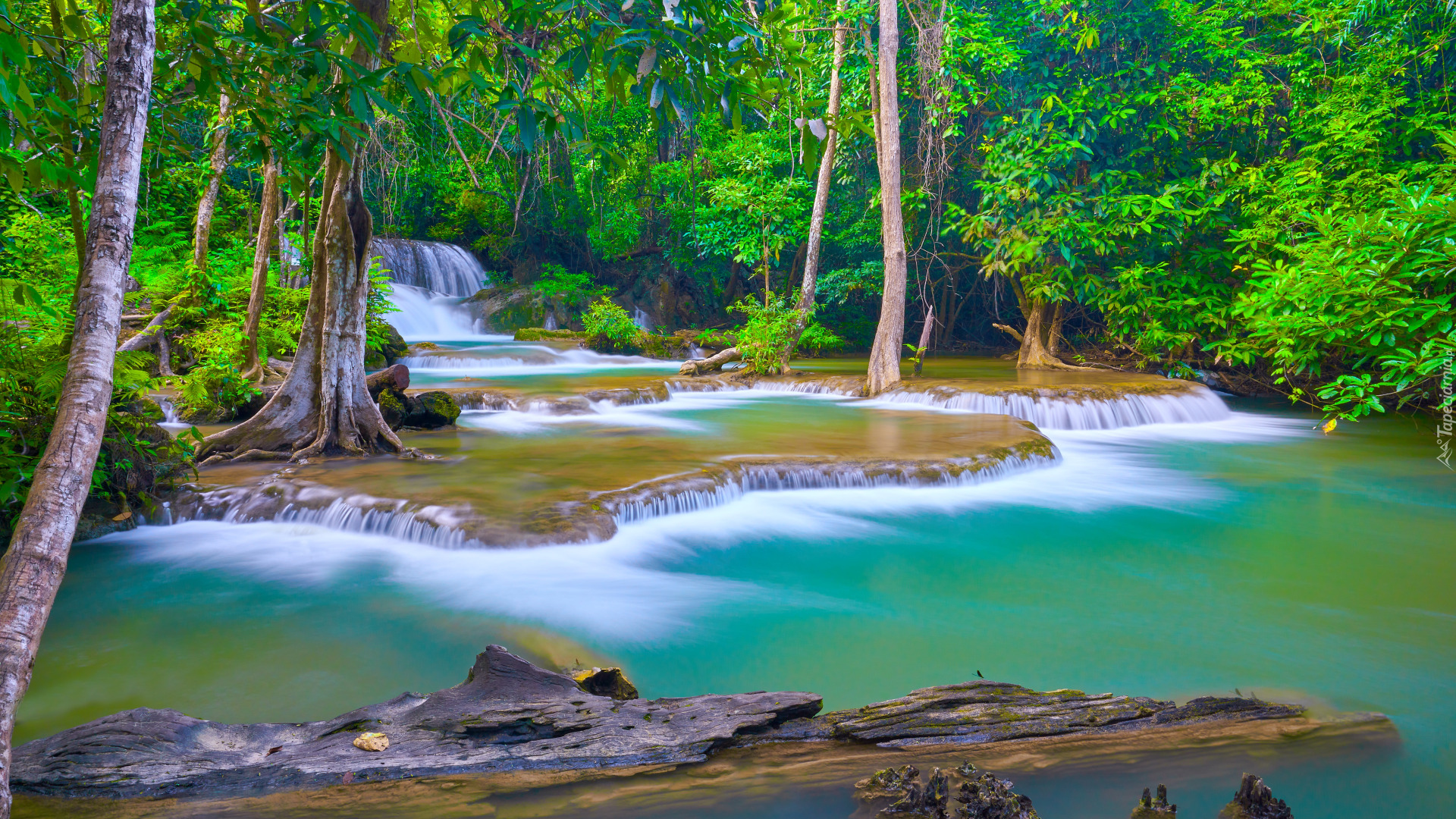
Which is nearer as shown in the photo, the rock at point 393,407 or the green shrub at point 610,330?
the rock at point 393,407

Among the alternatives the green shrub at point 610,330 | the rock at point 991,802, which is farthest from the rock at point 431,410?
the green shrub at point 610,330

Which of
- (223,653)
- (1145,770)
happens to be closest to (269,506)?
(223,653)

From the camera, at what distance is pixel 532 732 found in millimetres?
2824

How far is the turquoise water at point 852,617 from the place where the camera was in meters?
3.23

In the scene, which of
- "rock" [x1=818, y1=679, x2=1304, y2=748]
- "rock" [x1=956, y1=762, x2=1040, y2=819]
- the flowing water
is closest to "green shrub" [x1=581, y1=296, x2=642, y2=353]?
the flowing water

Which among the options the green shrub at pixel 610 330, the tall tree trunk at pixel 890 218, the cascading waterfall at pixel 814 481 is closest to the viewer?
the cascading waterfall at pixel 814 481

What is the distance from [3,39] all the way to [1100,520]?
7486 mm

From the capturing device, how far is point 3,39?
2.07 m

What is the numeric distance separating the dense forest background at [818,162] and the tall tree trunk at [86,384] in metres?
0.28

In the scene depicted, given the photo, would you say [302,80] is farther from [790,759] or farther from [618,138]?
[618,138]

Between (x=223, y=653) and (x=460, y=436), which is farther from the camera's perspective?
(x=460, y=436)

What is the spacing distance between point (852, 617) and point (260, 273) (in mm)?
8445

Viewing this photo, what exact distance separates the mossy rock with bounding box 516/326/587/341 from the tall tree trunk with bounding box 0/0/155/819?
1801cm

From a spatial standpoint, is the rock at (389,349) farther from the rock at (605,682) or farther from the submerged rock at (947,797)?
the submerged rock at (947,797)
